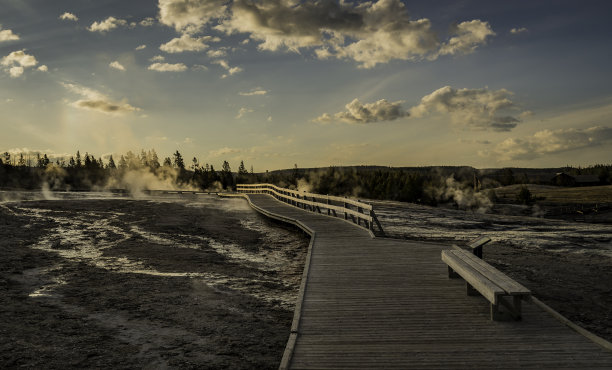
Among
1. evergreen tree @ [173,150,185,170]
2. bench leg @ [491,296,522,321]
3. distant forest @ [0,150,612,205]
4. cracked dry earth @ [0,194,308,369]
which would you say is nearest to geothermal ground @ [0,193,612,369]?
cracked dry earth @ [0,194,308,369]

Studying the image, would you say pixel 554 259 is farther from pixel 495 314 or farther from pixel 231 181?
pixel 231 181

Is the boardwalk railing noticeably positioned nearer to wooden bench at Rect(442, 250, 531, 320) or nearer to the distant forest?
wooden bench at Rect(442, 250, 531, 320)

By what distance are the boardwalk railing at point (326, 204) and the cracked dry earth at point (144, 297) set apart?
2.32 m

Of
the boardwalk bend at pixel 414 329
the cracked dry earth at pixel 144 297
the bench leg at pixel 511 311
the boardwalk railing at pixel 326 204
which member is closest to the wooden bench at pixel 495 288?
the bench leg at pixel 511 311

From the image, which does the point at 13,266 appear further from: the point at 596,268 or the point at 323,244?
the point at 596,268

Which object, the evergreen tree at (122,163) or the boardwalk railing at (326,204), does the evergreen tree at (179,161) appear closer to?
the evergreen tree at (122,163)

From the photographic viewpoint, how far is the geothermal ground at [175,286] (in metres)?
5.98

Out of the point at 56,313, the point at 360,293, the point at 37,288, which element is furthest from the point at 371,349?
the point at 37,288

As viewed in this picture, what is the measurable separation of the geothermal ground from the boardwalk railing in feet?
7.06

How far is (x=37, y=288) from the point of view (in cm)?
866

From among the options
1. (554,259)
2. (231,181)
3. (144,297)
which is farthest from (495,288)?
(231,181)

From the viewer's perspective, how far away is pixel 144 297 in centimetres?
829

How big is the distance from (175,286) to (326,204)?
33.9 ft

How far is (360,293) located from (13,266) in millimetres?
9209
